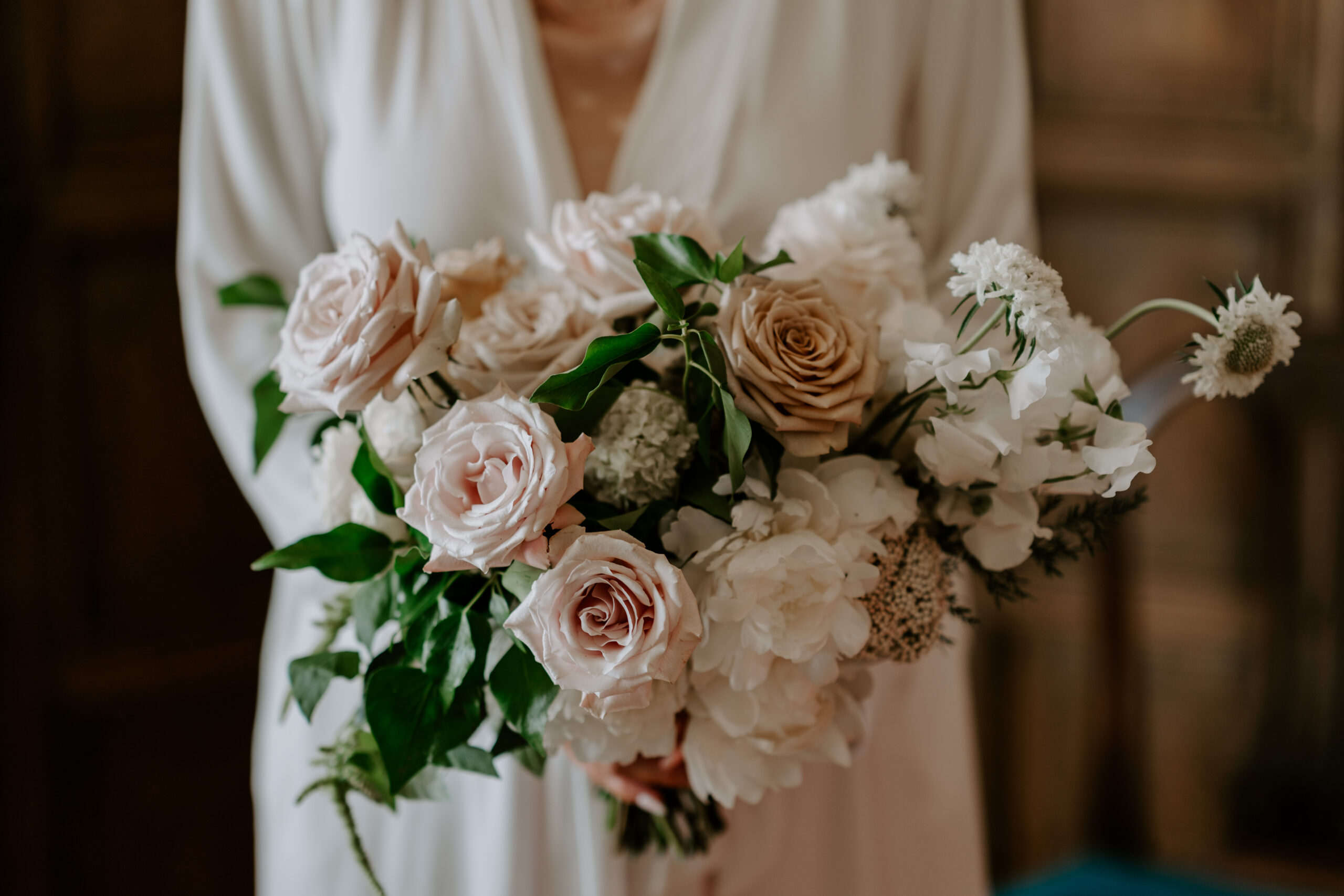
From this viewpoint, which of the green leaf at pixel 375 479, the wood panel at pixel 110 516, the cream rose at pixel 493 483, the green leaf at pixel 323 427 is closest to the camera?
the cream rose at pixel 493 483

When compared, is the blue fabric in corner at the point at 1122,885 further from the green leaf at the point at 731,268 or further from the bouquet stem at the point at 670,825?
the green leaf at the point at 731,268

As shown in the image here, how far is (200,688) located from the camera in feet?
4.82

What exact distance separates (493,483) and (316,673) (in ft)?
0.72

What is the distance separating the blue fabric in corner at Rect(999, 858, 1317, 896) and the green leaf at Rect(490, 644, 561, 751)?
93 centimetres

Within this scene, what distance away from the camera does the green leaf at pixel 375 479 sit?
0.61 meters

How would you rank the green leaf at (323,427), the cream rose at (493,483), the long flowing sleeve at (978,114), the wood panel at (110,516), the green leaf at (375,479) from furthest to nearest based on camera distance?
the wood panel at (110,516) < the long flowing sleeve at (978,114) < the green leaf at (323,427) < the green leaf at (375,479) < the cream rose at (493,483)

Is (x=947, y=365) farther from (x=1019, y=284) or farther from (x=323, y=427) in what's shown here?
(x=323, y=427)

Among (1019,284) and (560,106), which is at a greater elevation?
(560,106)

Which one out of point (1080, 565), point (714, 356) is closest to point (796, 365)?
point (714, 356)

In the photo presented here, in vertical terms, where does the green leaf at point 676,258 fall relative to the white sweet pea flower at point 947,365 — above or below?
above

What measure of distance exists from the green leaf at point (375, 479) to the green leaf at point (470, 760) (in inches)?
5.7

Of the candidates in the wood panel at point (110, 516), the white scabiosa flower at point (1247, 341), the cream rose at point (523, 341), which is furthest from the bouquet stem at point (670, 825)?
the wood panel at point (110, 516)

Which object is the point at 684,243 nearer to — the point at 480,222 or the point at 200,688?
the point at 480,222

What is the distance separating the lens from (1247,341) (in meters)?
0.54
